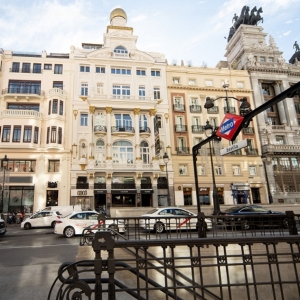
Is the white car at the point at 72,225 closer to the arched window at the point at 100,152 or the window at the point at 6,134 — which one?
the arched window at the point at 100,152

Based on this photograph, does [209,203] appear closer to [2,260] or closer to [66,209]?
[66,209]

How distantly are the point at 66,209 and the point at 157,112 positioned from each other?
17791 mm

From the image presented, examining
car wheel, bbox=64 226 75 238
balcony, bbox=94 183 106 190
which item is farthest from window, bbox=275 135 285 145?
car wheel, bbox=64 226 75 238

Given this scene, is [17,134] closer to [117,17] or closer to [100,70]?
[100,70]

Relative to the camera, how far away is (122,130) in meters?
31.6

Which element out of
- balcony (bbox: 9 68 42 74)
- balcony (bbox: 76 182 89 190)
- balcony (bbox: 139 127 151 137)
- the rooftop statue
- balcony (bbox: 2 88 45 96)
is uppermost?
the rooftop statue

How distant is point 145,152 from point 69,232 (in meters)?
18.2

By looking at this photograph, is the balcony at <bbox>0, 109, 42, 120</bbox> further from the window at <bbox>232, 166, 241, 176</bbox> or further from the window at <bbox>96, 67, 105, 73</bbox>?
the window at <bbox>232, 166, 241, 176</bbox>

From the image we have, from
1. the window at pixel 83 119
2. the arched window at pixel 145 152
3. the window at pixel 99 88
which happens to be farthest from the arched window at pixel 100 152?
the window at pixel 99 88

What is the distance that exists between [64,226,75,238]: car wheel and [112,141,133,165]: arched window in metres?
16.2

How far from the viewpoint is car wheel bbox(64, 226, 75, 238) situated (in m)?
14.9

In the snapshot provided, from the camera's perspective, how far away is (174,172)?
32.1 metres

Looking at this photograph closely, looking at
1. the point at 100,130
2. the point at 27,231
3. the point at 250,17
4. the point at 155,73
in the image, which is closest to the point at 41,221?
the point at 27,231

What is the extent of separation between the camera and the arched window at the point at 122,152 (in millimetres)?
31141
